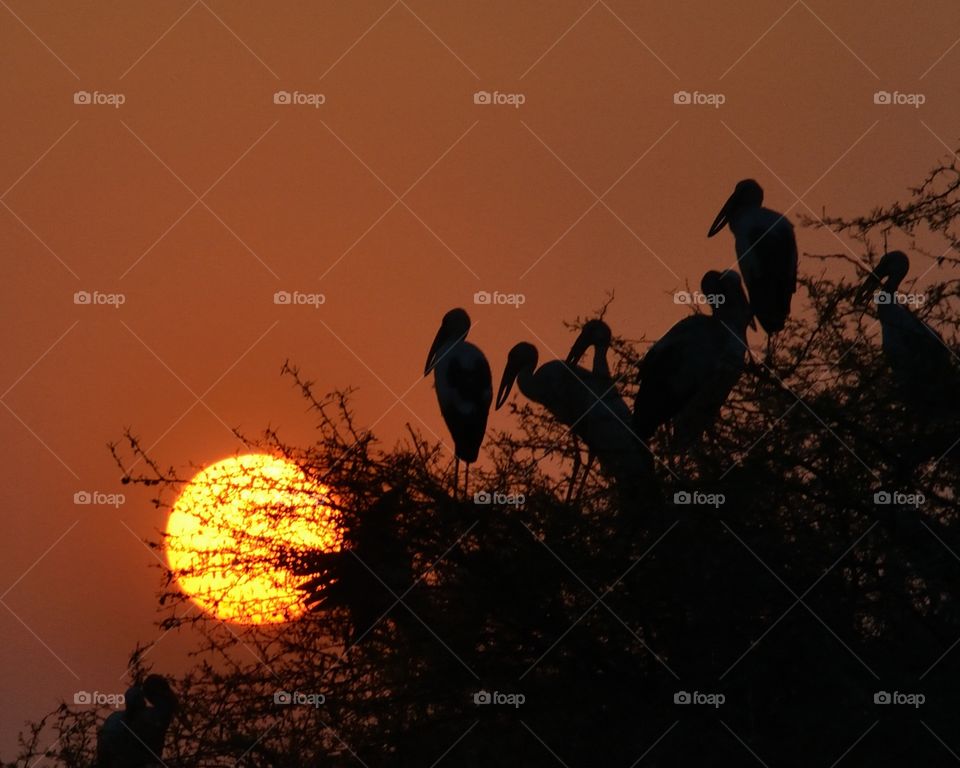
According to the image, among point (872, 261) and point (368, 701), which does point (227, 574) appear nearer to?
point (368, 701)

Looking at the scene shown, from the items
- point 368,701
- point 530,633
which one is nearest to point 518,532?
point 530,633

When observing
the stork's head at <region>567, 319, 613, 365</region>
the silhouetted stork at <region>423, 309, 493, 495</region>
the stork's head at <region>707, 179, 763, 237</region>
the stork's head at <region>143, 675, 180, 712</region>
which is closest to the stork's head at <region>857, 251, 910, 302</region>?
the stork's head at <region>707, 179, 763, 237</region>

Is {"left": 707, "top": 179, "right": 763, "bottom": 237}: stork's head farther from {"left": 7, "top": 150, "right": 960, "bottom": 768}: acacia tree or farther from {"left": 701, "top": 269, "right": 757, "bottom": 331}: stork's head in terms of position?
{"left": 7, "top": 150, "right": 960, "bottom": 768}: acacia tree

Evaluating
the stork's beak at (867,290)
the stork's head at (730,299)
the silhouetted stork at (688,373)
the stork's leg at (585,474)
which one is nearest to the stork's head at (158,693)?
the stork's leg at (585,474)

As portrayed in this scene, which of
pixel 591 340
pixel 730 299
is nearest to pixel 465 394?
pixel 591 340

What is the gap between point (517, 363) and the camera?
40.2 ft

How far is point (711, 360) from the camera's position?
9.08 meters

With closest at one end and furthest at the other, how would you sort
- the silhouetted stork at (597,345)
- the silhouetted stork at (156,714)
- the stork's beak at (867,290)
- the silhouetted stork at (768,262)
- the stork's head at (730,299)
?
the stork's beak at (867,290)
the silhouetted stork at (156,714)
the stork's head at (730,299)
the silhouetted stork at (768,262)
the silhouetted stork at (597,345)

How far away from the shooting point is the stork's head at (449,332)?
12211mm

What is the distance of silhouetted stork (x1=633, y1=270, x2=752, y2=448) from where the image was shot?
8492 mm

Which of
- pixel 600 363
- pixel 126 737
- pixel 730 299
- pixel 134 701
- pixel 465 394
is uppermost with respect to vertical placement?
pixel 730 299

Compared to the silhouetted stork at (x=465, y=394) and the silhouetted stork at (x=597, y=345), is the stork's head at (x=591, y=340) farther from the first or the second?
the silhouetted stork at (x=465, y=394)

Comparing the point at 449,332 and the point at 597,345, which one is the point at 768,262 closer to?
the point at 597,345

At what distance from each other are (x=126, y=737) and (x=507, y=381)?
4.02m
